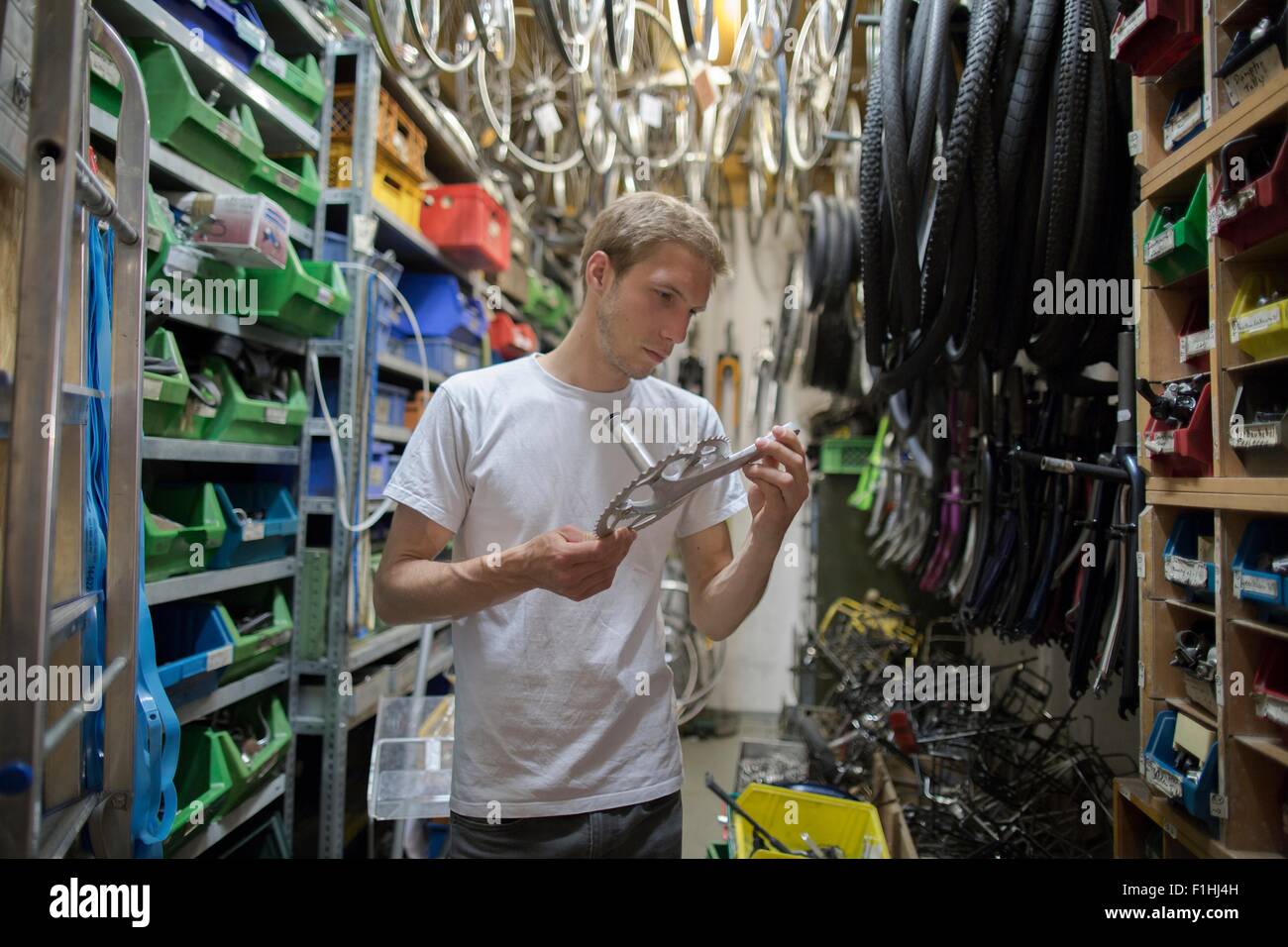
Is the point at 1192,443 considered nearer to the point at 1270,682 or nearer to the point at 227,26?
the point at 1270,682

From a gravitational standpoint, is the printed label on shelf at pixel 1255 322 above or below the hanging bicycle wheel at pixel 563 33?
below

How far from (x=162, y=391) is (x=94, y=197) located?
678mm

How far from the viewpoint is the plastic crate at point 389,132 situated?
2.38 meters

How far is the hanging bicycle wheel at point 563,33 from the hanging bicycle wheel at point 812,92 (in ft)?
3.13

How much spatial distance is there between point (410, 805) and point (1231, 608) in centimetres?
203

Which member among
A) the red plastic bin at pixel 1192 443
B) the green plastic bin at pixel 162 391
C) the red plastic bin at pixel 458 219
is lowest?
the red plastic bin at pixel 1192 443

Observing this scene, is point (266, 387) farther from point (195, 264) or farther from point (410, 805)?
point (410, 805)

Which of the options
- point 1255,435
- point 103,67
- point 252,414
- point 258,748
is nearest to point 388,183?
point 252,414

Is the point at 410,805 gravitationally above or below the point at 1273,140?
below

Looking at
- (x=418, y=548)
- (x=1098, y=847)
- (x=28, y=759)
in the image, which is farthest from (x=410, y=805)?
(x=1098, y=847)

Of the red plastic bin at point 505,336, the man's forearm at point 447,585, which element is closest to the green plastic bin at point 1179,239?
the man's forearm at point 447,585

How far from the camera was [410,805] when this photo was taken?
2084 mm

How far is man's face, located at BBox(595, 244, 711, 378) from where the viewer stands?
1.29m

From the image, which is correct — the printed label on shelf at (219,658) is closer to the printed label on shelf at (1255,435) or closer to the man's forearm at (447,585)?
the man's forearm at (447,585)
